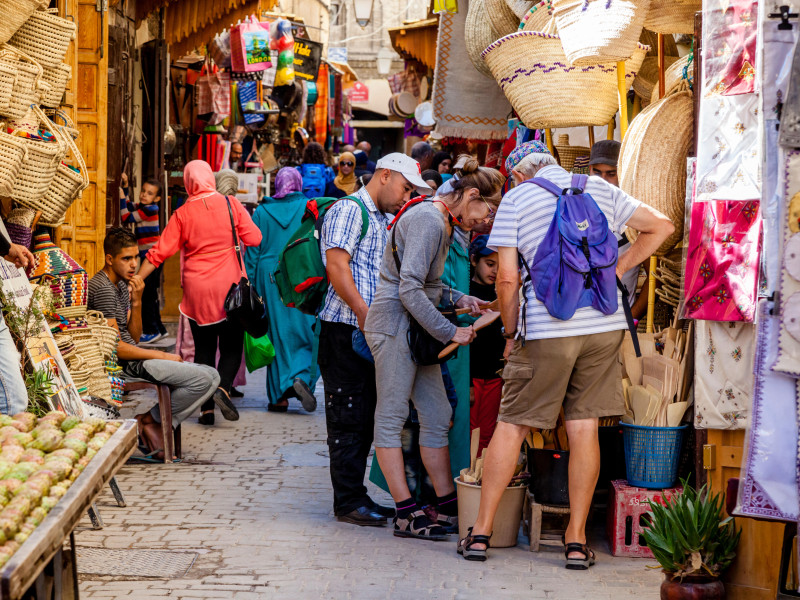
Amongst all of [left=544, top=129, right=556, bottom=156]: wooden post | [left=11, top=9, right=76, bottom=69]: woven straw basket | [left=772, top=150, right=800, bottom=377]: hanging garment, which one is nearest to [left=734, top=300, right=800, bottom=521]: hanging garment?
[left=772, top=150, right=800, bottom=377]: hanging garment

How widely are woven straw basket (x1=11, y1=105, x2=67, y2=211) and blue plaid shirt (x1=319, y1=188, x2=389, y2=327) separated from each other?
1.68 meters

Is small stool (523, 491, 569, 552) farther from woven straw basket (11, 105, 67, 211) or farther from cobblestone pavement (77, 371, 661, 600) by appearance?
woven straw basket (11, 105, 67, 211)

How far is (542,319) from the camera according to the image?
4602 mm

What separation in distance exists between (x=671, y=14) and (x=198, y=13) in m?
6.97

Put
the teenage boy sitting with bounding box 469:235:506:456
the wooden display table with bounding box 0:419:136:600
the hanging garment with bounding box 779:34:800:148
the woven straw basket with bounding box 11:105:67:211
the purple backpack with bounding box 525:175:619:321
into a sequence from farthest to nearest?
the teenage boy sitting with bounding box 469:235:506:456 < the woven straw basket with bounding box 11:105:67:211 < the purple backpack with bounding box 525:175:619:321 < the hanging garment with bounding box 779:34:800:148 < the wooden display table with bounding box 0:419:136:600

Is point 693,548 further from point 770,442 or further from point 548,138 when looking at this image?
point 548,138

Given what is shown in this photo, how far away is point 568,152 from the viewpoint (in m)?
7.73

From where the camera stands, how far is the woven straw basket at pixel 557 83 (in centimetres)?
595

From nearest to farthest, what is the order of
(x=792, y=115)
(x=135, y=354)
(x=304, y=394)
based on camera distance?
(x=792, y=115), (x=135, y=354), (x=304, y=394)

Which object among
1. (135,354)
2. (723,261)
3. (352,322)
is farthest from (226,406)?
(723,261)

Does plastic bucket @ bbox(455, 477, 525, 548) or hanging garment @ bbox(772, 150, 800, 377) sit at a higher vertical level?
hanging garment @ bbox(772, 150, 800, 377)

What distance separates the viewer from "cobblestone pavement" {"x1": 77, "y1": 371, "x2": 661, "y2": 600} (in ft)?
14.4

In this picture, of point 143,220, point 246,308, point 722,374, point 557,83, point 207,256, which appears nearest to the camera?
point 722,374

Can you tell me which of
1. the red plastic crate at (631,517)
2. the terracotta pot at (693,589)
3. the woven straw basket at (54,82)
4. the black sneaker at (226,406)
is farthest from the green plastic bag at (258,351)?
the terracotta pot at (693,589)
